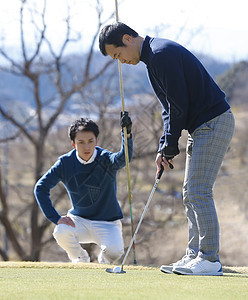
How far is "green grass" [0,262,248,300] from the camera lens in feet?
9.48

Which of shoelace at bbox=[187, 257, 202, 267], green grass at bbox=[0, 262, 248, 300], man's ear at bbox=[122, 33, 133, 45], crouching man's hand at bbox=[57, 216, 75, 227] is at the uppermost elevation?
man's ear at bbox=[122, 33, 133, 45]

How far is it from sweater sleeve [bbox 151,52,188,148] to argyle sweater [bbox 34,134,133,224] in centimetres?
172

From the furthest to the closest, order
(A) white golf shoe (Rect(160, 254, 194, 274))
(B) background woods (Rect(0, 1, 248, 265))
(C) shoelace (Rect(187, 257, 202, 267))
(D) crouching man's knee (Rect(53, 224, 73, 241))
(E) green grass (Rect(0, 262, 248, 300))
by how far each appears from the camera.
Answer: (B) background woods (Rect(0, 1, 248, 265)), (D) crouching man's knee (Rect(53, 224, 73, 241)), (A) white golf shoe (Rect(160, 254, 194, 274)), (C) shoelace (Rect(187, 257, 202, 267)), (E) green grass (Rect(0, 262, 248, 300))

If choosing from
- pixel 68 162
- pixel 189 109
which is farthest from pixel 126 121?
pixel 189 109

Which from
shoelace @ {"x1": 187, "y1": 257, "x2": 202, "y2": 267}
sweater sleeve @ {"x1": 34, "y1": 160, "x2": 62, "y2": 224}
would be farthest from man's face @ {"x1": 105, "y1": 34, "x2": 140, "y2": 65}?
sweater sleeve @ {"x1": 34, "y1": 160, "x2": 62, "y2": 224}

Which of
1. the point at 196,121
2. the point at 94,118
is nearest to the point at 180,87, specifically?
the point at 196,121

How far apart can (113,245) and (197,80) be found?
85.2 inches

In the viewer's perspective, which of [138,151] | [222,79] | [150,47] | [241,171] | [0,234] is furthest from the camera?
[241,171]

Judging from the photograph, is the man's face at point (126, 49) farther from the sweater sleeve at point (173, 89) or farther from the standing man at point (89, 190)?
the standing man at point (89, 190)

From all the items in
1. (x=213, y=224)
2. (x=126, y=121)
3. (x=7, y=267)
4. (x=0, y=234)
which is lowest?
Result: (x=0, y=234)

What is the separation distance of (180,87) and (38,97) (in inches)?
465

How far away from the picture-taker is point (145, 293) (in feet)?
9.68

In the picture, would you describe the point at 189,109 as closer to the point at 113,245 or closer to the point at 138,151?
the point at 113,245

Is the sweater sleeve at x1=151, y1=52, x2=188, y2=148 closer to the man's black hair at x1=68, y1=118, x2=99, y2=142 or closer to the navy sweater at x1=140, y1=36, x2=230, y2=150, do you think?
the navy sweater at x1=140, y1=36, x2=230, y2=150
